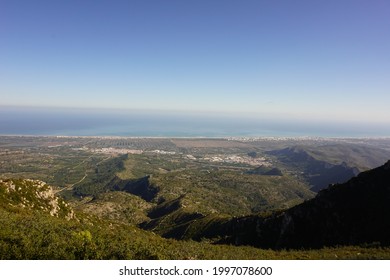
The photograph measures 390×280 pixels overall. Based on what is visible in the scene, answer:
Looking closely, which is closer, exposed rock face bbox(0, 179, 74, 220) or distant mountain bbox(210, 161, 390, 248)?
distant mountain bbox(210, 161, 390, 248)

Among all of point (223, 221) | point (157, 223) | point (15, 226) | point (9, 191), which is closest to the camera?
point (15, 226)

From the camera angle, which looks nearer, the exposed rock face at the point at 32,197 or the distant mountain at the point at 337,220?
the distant mountain at the point at 337,220

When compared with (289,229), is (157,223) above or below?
below
